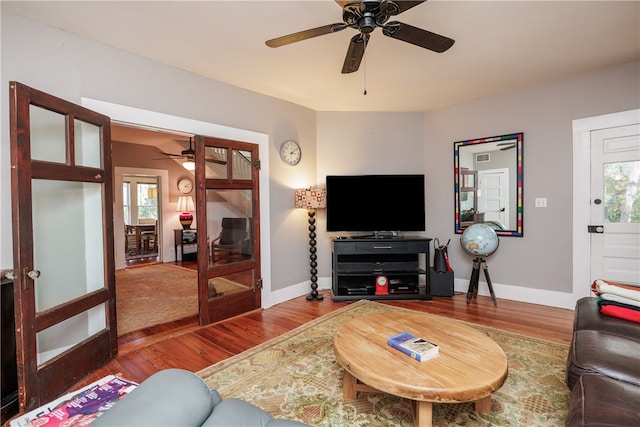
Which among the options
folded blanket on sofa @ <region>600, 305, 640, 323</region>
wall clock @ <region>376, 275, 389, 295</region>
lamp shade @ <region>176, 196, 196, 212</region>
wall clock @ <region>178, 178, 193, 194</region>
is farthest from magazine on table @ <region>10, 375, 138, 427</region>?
wall clock @ <region>178, 178, 193, 194</region>

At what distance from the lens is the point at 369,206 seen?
13.5 ft

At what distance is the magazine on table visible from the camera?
1040mm

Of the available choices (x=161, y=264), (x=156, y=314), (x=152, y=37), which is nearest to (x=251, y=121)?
(x=152, y=37)

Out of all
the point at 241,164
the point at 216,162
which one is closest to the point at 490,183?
the point at 241,164

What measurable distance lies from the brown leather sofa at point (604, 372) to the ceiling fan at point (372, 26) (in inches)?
73.6

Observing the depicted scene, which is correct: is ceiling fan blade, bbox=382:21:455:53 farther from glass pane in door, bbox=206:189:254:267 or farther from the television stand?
the television stand

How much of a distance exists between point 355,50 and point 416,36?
1.26 ft

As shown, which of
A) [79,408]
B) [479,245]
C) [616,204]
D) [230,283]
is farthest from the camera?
[479,245]

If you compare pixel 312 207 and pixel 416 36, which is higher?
pixel 416 36

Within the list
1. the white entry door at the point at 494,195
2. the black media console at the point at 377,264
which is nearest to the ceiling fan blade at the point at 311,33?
the black media console at the point at 377,264

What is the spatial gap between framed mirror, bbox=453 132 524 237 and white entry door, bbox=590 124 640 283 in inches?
27.5

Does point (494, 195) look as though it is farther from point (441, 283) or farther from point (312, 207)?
point (312, 207)

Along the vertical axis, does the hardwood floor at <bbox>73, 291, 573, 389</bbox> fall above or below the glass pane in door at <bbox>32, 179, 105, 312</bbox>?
below

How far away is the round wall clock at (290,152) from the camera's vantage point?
4000 mm
